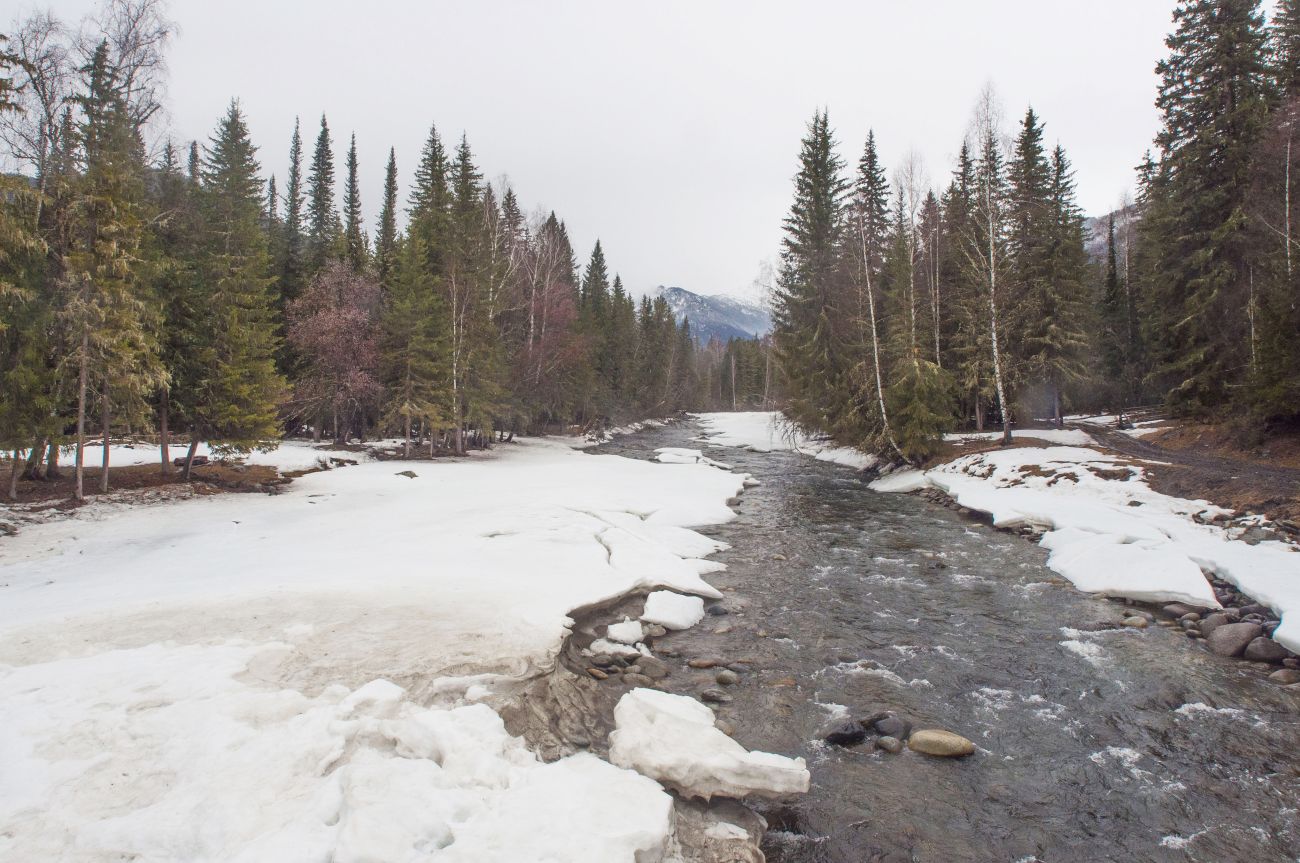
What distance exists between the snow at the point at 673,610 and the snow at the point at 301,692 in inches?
20.5

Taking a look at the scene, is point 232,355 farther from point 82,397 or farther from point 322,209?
point 322,209

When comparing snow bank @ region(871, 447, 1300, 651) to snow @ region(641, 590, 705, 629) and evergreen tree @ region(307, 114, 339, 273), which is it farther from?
evergreen tree @ region(307, 114, 339, 273)

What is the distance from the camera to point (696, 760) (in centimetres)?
476

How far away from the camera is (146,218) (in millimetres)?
18250

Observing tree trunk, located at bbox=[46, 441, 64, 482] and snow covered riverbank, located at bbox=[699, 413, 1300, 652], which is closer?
snow covered riverbank, located at bbox=[699, 413, 1300, 652]

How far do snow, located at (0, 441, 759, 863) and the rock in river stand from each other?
10.1ft

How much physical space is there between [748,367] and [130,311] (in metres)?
86.3

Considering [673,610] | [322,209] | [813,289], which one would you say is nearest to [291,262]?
[322,209]

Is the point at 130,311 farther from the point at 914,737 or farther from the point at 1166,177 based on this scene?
the point at 1166,177

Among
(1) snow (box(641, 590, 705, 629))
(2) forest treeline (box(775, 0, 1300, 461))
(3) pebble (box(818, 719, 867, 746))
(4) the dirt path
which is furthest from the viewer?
(2) forest treeline (box(775, 0, 1300, 461))

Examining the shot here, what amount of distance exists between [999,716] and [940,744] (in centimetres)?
115

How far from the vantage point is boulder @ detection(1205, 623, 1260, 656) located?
766cm

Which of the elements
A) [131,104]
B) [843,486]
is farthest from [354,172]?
[843,486]

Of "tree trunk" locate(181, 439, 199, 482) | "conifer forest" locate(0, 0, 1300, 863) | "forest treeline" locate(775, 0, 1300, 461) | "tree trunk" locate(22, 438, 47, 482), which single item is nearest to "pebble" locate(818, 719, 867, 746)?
"conifer forest" locate(0, 0, 1300, 863)
